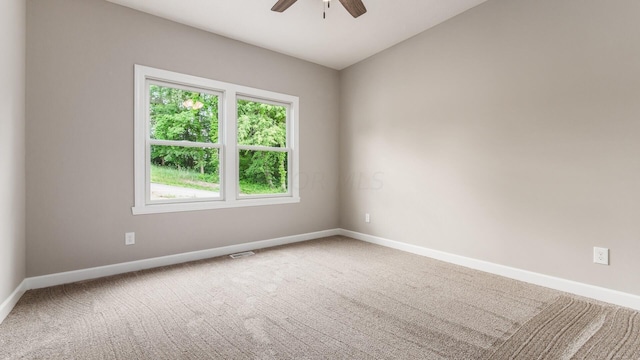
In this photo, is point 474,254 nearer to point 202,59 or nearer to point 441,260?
point 441,260

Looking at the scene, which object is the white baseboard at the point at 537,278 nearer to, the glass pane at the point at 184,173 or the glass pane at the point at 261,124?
the glass pane at the point at 261,124

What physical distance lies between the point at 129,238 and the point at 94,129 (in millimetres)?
1134

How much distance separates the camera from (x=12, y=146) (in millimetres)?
2182

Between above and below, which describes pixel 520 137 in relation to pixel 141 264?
above

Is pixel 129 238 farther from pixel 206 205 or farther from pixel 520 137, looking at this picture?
pixel 520 137

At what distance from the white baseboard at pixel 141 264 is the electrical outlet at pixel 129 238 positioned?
0.67ft

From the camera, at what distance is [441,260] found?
3.38 meters

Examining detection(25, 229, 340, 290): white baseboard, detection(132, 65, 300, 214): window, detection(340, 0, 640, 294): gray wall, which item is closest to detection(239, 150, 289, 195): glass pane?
detection(132, 65, 300, 214): window

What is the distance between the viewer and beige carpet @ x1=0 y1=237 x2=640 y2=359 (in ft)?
5.49

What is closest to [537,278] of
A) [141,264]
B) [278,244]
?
[278,244]

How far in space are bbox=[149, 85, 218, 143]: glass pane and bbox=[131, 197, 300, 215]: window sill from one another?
77 centimetres

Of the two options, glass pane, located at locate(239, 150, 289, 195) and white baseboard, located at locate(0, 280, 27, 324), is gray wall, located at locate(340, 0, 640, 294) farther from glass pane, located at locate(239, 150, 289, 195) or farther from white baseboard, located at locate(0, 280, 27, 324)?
white baseboard, located at locate(0, 280, 27, 324)

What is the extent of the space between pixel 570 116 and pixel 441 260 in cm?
190

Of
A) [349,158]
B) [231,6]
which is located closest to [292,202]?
[349,158]
